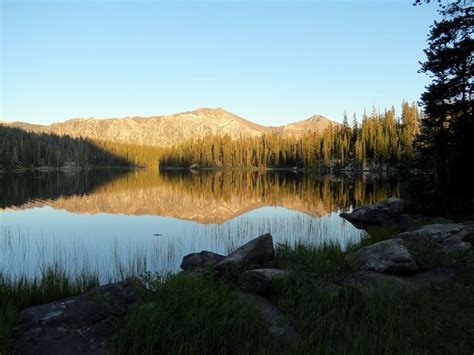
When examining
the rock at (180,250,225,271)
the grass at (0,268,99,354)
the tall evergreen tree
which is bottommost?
the rock at (180,250,225,271)

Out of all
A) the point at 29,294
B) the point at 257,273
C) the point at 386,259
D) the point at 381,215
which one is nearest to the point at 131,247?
the point at 29,294

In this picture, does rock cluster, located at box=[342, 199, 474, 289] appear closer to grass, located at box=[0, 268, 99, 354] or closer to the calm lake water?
the calm lake water

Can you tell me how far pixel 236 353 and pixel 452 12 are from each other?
62.7 ft

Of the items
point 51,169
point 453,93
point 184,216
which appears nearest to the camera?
point 453,93

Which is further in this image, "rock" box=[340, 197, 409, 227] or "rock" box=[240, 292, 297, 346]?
"rock" box=[340, 197, 409, 227]

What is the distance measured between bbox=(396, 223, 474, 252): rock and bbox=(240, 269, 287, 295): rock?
24.1 ft

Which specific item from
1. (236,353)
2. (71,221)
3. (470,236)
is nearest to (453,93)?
(470,236)

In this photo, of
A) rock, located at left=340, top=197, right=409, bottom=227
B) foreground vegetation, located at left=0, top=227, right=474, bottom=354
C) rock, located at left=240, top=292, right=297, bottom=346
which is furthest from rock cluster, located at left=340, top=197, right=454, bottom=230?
rock, located at left=240, top=292, right=297, bottom=346

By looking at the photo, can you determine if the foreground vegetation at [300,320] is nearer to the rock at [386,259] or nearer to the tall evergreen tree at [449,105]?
the rock at [386,259]

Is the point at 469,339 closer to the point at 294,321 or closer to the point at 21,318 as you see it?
the point at 294,321

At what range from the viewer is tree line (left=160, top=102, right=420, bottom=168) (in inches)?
3898

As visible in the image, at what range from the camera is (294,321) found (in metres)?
6.61

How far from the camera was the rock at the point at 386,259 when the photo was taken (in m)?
10.1

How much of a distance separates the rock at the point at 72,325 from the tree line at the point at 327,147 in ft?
219
